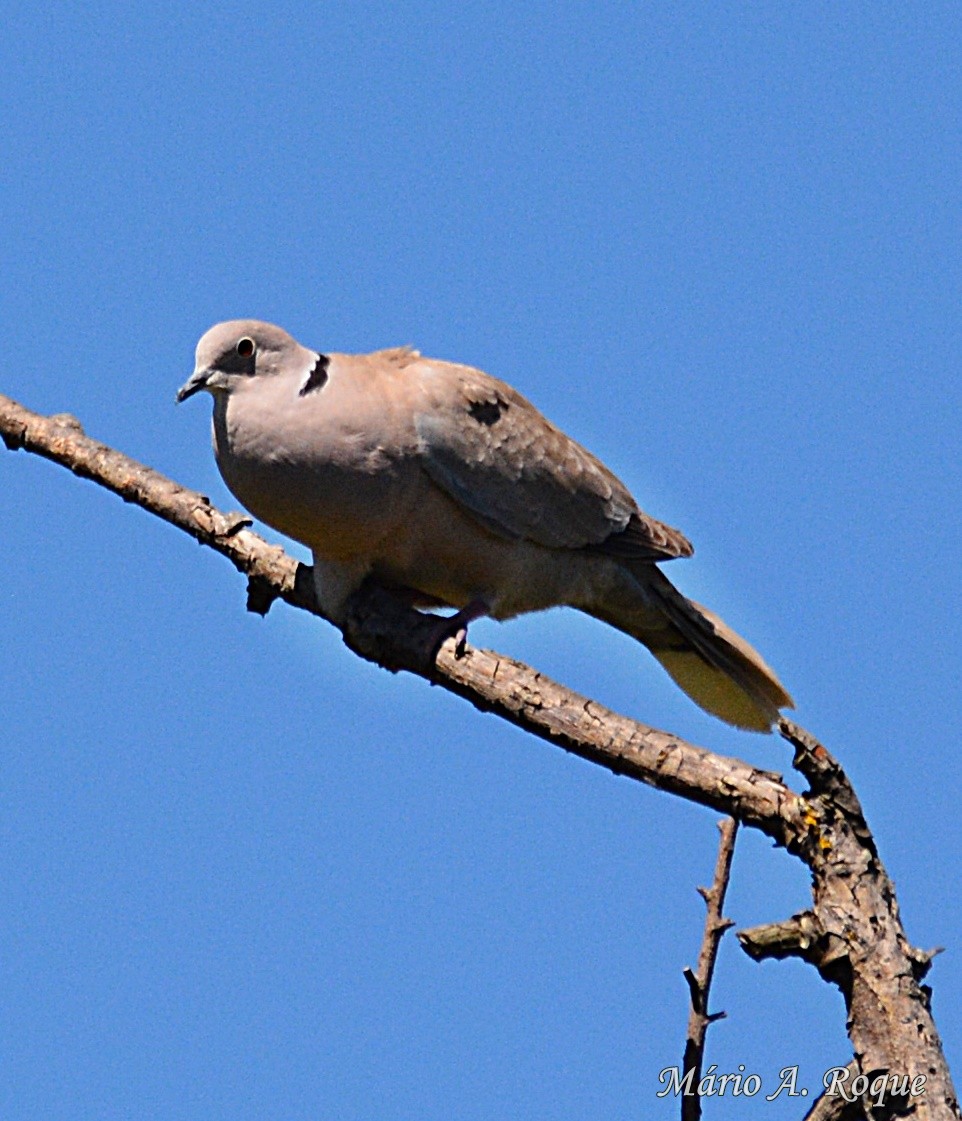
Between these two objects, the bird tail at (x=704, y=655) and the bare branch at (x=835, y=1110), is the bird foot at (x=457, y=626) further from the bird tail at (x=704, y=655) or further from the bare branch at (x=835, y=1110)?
the bare branch at (x=835, y=1110)

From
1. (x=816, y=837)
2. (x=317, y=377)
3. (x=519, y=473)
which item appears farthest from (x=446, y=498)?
(x=816, y=837)

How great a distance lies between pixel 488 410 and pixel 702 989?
255 cm

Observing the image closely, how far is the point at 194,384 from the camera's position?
17.5 feet

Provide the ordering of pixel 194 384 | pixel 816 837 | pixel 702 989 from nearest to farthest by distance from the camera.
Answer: pixel 702 989 < pixel 816 837 < pixel 194 384

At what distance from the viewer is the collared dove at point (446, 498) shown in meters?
5.36

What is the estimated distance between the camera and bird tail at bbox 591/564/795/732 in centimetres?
616

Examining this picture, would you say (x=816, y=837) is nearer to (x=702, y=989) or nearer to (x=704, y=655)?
(x=702, y=989)

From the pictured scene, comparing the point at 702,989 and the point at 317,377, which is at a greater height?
the point at 317,377

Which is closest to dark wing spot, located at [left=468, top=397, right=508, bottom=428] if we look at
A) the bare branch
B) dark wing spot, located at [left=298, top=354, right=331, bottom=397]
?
dark wing spot, located at [left=298, top=354, right=331, bottom=397]

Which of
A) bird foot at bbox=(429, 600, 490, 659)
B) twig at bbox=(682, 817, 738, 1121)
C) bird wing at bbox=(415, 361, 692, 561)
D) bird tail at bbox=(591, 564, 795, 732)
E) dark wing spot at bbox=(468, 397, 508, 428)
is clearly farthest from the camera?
bird tail at bbox=(591, 564, 795, 732)

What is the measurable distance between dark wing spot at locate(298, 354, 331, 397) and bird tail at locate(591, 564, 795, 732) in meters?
1.52

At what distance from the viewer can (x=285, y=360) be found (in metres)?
5.44

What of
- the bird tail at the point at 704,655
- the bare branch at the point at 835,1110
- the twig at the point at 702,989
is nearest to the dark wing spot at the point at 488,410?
the bird tail at the point at 704,655

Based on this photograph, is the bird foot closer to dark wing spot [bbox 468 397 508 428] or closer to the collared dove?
the collared dove
